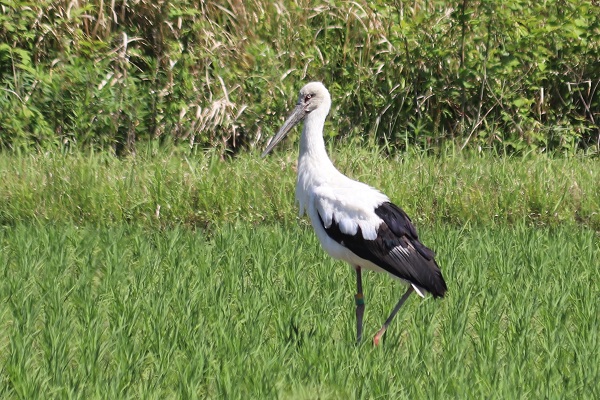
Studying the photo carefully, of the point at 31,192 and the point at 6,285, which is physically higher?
the point at 6,285

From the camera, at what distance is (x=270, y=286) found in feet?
17.6

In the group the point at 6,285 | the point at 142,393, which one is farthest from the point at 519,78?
the point at 142,393

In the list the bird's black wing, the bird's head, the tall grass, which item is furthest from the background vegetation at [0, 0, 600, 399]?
the bird's head

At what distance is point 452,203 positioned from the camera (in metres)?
7.39

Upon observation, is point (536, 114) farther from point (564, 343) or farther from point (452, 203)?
point (564, 343)

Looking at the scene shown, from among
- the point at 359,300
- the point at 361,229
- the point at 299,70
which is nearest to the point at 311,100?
the point at 361,229

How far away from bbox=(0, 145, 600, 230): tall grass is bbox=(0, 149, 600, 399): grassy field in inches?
0.6

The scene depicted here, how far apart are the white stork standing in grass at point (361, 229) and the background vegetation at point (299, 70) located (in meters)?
3.89

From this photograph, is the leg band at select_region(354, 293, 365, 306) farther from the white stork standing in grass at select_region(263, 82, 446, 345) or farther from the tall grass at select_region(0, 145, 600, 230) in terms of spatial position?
the tall grass at select_region(0, 145, 600, 230)

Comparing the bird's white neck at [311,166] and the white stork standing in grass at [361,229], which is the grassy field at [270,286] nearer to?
the white stork standing in grass at [361,229]

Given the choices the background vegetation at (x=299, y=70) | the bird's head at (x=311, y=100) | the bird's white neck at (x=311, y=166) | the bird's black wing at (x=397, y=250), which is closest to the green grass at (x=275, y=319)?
the bird's black wing at (x=397, y=250)

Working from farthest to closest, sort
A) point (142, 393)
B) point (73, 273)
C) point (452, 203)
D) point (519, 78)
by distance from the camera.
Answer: point (519, 78) < point (452, 203) < point (73, 273) < point (142, 393)

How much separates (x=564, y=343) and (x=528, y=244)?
66.7 inches

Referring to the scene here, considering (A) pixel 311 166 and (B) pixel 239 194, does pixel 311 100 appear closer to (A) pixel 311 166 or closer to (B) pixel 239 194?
(A) pixel 311 166
